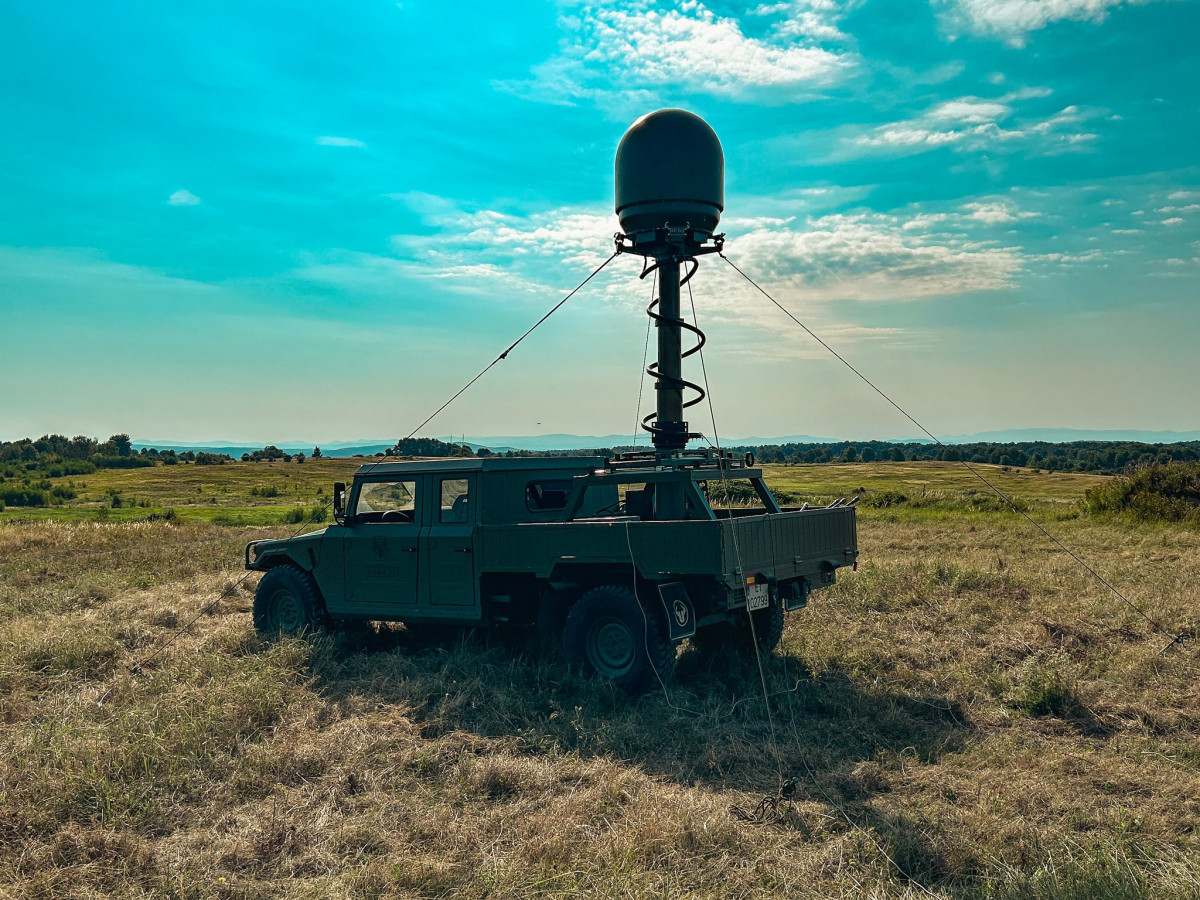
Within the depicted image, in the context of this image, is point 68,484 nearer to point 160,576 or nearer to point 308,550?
point 160,576

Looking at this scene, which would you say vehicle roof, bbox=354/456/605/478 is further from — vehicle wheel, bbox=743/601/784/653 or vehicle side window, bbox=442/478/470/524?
vehicle wheel, bbox=743/601/784/653

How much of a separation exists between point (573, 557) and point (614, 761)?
2031mm

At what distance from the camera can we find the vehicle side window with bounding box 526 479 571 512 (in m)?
8.88

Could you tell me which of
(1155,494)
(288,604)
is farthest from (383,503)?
(1155,494)

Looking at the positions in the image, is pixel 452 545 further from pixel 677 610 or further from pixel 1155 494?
pixel 1155 494

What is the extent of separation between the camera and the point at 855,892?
4199 millimetres

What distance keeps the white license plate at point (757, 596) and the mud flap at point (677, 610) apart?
538mm

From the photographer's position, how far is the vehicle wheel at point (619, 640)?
7379 mm

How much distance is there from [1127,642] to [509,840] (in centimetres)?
755

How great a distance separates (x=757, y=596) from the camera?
745 centimetres

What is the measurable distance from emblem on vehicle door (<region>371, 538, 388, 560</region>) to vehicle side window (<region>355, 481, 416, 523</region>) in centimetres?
35

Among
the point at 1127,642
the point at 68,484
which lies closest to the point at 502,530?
the point at 1127,642

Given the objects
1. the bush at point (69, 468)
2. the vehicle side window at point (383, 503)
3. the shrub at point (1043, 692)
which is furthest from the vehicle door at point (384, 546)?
the bush at point (69, 468)

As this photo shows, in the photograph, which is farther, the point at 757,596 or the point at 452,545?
the point at 452,545
